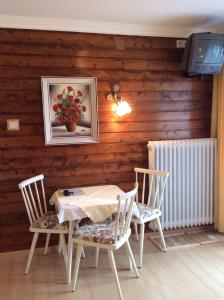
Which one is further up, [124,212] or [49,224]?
[124,212]

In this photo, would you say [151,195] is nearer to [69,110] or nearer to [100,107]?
[100,107]

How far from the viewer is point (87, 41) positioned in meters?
3.02

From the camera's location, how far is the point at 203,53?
2980mm

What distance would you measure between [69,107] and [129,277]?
1680mm

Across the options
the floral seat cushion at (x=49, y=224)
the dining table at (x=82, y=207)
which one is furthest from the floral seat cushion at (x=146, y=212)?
the floral seat cushion at (x=49, y=224)

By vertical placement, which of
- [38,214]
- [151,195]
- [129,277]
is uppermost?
[151,195]

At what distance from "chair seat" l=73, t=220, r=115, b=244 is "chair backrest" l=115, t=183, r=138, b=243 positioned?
0.06 metres

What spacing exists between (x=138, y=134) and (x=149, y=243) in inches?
46.4

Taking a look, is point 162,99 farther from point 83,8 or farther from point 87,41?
point 83,8

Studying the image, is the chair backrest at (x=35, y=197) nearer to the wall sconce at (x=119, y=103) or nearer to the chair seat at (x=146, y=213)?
the chair seat at (x=146, y=213)

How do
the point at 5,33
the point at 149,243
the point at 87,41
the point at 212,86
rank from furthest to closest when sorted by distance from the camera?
the point at 212,86, the point at 149,243, the point at 87,41, the point at 5,33

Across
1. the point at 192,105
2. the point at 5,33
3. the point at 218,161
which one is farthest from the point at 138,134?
the point at 5,33

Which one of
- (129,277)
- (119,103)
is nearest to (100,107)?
(119,103)

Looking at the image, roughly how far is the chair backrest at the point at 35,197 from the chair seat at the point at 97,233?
0.54m
